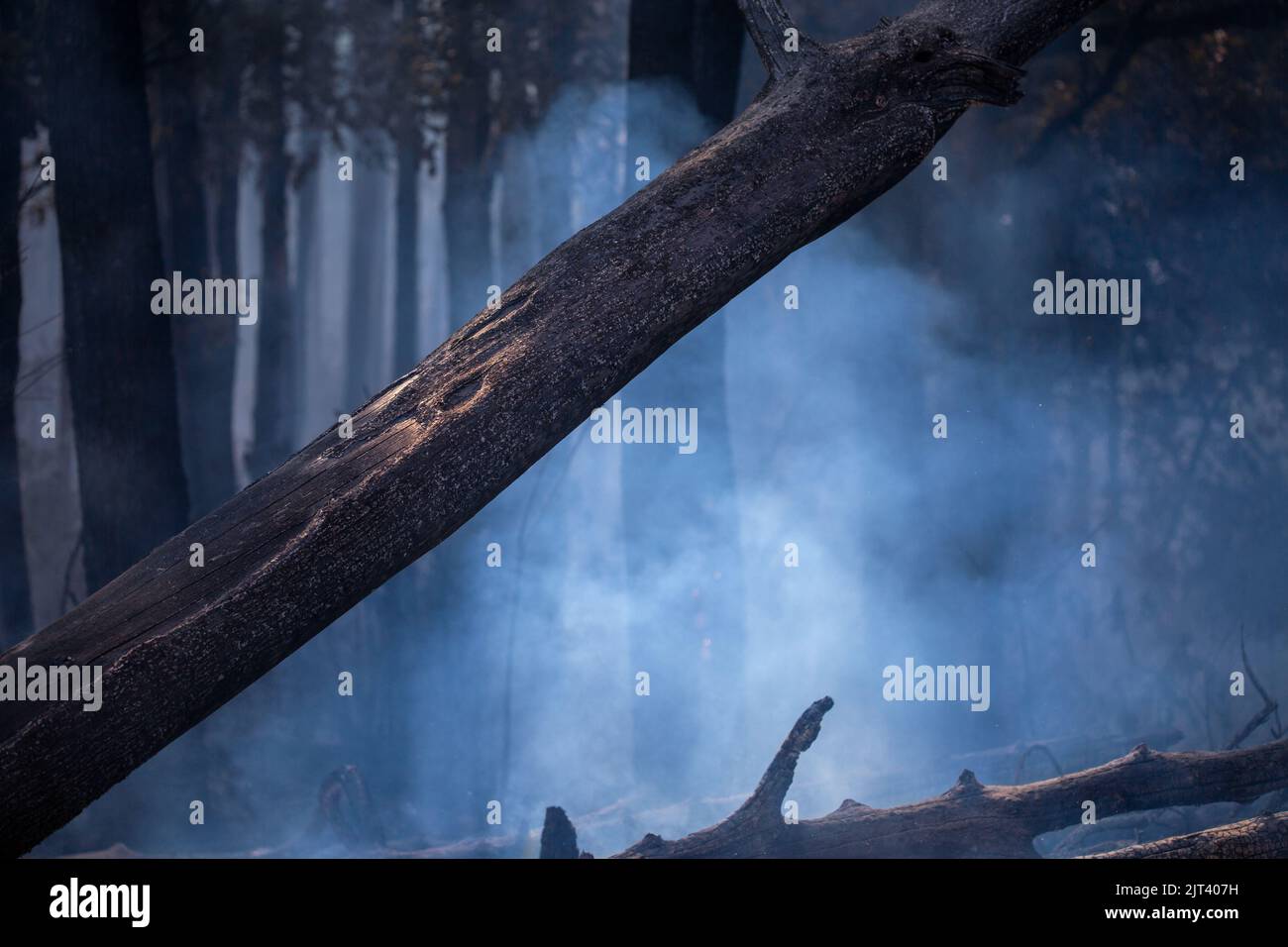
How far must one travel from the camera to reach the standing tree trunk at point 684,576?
7414 mm

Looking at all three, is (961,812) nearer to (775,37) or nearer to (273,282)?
(775,37)

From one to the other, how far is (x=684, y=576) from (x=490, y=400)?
4.13 metres

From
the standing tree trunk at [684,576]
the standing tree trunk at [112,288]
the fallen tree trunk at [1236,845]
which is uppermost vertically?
the standing tree trunk at [112,288]

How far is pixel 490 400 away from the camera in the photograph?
11.7 feet

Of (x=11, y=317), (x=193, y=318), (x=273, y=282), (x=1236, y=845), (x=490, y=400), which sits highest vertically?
(x=273, y=282)

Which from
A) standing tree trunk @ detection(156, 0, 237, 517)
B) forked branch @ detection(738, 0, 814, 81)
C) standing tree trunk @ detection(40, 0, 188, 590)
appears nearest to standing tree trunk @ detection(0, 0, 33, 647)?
standing tree trunk @ detection(40, 0, 188, 590)

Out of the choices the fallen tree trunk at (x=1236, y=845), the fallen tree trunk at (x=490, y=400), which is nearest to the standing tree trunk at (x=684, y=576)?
the fallen tree trunk at (x=490, y=400)

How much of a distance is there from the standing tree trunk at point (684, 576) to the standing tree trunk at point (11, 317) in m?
4.24

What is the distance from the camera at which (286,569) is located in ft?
10.8

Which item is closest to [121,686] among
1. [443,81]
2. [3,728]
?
[3,728]

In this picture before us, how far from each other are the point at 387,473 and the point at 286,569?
45 cm

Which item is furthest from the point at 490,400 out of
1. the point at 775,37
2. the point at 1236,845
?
the point at 1236,845

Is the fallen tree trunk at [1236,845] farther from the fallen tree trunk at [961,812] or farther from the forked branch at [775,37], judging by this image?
the forked branch at [775,37]
